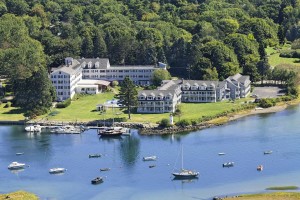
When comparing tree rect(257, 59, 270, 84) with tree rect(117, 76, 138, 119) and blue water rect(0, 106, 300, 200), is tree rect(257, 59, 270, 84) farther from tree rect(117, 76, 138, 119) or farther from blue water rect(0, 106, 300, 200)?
tree rect(117, 76, 138, 119)

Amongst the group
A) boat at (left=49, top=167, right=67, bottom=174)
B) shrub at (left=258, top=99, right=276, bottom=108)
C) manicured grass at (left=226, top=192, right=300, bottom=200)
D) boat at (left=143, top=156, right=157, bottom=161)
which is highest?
shrub at (left=258, top=99, right=276, bottom=108)

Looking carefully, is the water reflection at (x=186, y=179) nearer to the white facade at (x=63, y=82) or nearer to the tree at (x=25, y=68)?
the tree at (x=25, y=68)

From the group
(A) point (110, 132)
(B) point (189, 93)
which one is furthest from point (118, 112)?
(B) point (189, 93)

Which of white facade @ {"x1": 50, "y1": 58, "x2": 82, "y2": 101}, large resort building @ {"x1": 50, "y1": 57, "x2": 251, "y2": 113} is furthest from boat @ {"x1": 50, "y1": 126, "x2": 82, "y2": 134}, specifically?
white facade @ {"x1": 50, "y1": 58, "x2": 82, "y2": 101}

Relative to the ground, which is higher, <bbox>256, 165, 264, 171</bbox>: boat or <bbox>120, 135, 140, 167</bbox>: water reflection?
<bbox>120, 135, 140, 167</bbox>: water reflection

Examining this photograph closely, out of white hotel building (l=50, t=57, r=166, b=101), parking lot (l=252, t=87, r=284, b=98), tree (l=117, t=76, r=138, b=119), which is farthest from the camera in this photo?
white hotel building (l=50, t=57, r=166, b=101)

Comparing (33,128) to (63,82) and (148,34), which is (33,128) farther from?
(148,34)

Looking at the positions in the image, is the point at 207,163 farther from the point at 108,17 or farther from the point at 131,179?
the point at 108,17

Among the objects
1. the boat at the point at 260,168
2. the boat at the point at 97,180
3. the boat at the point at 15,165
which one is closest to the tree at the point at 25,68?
the boat at the point at 15,165
